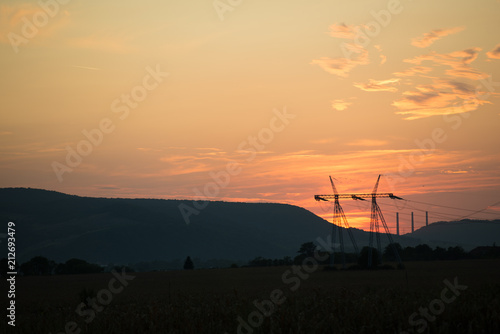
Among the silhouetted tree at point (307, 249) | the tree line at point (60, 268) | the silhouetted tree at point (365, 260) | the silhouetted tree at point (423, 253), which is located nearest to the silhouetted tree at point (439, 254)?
the silhouetted tree at point (423, 253)

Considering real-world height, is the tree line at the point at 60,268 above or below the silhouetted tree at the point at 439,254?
below

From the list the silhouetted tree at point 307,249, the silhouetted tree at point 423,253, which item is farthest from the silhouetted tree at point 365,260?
the silhouetted tree at point 307,249

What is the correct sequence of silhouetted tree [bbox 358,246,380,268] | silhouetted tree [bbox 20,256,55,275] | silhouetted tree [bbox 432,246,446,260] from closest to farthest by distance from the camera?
1. silhouetted tree [bbox 358,246,380,268]
2. silhouetted tree [bbox 432,246,446,260]
3. silhouetted tree [bbox 20,256,55,275]

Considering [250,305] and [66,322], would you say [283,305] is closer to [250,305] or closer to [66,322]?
[250,305]

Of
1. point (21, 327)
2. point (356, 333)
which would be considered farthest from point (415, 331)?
point (21, 327)

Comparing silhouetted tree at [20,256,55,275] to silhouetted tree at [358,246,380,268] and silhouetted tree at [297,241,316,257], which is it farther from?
silhouetted tree at [358,246,380,268]

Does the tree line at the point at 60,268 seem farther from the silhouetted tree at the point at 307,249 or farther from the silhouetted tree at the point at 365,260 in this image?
the silhouetted tree at the point at 365,260

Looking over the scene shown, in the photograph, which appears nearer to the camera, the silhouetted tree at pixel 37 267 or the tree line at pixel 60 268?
the tree line at pixel 60 268

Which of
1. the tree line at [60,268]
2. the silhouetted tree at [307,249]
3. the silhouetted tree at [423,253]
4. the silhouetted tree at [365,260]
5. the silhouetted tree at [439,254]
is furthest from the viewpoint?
the silhouetted tree at [307,249]

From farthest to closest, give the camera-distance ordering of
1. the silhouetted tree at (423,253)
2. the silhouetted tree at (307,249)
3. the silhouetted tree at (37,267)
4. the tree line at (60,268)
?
1. the silhouetted tree at (307,249)
2. the silhouetted tree at (37,267)
3. the tree line at (60,268)
4. the silhouetted tree at (423,253)

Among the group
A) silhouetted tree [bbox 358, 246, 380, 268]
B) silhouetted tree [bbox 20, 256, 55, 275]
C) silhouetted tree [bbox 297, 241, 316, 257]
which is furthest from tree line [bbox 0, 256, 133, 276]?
silhouetted tree [bbox 358, 246, 380, 268]

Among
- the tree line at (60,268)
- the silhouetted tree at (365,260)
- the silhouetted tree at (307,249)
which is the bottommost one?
the tree line at (60,268)

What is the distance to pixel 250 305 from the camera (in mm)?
30469

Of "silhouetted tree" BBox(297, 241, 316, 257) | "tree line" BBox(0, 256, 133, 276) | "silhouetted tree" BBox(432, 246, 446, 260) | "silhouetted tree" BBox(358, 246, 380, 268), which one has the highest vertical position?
"silhouetted tree" BBox(297, 241, 316, 257)
